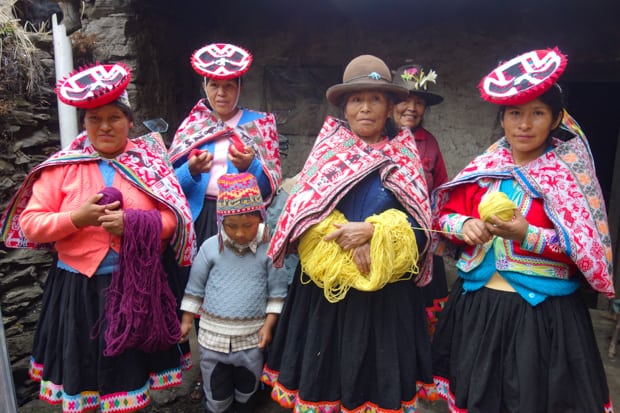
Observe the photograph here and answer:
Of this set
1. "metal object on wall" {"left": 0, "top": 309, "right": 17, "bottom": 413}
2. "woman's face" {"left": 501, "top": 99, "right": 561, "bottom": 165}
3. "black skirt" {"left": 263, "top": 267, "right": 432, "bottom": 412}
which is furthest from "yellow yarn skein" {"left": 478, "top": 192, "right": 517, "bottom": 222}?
"metal object on wall" {"left": 0, "top": 309, "right": 17, "bottom": 413}

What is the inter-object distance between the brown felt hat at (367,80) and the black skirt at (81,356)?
4.97ft

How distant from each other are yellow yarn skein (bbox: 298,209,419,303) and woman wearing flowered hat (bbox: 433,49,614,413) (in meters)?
0.28

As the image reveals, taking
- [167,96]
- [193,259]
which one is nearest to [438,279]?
[193,259]

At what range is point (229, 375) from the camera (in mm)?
2676

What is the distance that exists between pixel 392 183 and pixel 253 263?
88cm

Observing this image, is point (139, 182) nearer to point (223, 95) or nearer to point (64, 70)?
point (223, 95)

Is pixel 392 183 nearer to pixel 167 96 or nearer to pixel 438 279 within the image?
pixel 438 279

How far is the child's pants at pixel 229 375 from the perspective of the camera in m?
2.59

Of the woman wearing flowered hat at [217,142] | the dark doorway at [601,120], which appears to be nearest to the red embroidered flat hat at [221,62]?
the woman wearing flowered hat at [217,142]

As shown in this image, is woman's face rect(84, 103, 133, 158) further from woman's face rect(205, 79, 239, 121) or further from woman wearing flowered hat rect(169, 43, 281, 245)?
woman's face rect(205, 79, 239, 121)

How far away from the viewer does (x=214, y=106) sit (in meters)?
3.13

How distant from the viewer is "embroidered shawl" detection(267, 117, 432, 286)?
2.23m

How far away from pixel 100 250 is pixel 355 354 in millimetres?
1358

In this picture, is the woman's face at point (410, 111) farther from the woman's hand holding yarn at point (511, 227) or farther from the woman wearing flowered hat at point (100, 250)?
the woman wearing flowered hat at point (100, 250)
